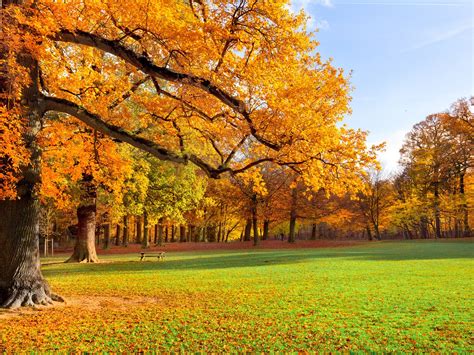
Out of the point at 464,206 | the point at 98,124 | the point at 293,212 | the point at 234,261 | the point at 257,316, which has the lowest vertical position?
the point at 234,261

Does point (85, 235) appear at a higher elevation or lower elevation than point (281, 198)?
lower

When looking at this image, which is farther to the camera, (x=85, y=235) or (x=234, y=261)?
(x=85, y=235)

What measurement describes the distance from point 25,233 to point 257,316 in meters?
5.97

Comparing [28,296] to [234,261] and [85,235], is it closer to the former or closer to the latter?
[234,261]

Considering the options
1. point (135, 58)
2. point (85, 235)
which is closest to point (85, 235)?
point (85, 235)

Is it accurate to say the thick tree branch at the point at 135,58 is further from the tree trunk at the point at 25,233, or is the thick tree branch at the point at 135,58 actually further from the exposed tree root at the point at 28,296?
the exposed tree root at the point at 28,296

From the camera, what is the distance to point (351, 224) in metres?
52.8

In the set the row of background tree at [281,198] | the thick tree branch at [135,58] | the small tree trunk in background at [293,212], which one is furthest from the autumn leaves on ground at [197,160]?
the small tree trunk in background at [293,212]

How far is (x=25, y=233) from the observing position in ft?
30.8

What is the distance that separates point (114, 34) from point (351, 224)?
47.3 m

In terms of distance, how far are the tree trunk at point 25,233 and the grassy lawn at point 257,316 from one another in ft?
2.46

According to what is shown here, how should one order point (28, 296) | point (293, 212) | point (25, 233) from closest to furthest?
1. point (28, 296)
2. point (25, 233)
3. point (293, 212)

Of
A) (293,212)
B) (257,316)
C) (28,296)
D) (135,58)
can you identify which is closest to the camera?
(257,316)

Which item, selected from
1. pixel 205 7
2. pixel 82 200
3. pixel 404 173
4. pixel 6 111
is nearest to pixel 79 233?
pixel 82 200
